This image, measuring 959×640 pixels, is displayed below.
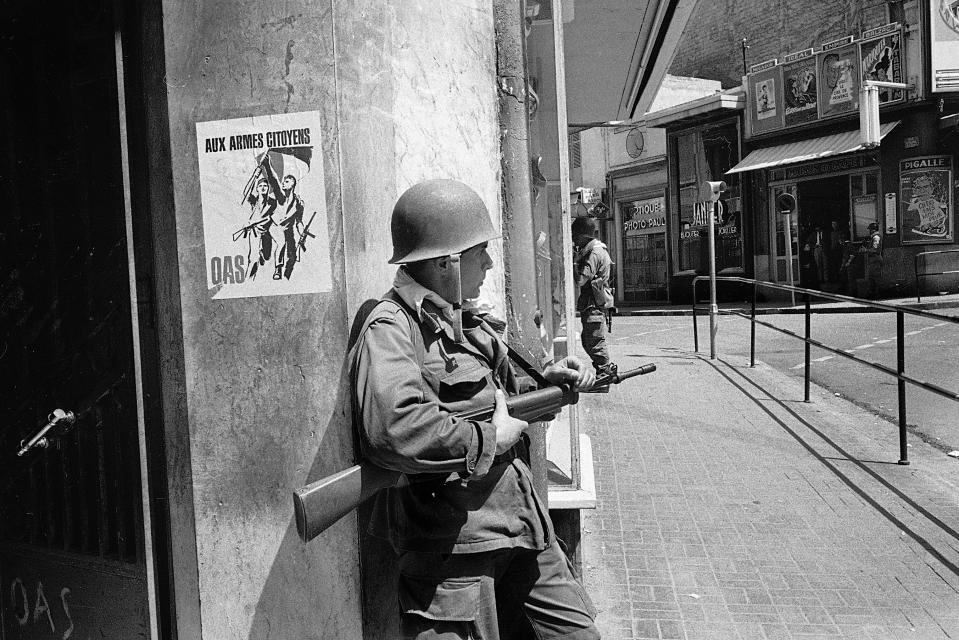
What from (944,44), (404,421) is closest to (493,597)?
(404,421)

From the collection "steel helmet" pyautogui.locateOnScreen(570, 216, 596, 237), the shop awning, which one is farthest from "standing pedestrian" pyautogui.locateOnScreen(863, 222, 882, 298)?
"steel helmet" pyautogui.locateOnScreen(570, 216, 596, 237)

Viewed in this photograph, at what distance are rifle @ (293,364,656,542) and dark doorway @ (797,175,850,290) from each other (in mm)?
22568

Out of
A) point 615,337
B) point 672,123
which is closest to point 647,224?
point 672,123

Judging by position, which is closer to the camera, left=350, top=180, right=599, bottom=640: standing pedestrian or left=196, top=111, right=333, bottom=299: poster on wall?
left=350, top=180, right=599, bottom=640: standing pedestrian

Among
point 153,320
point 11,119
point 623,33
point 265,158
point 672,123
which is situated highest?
point 672,123

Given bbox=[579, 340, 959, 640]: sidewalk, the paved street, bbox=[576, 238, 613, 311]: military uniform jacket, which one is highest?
bbox=[576, 238, 613, 311]: military uniform jacket

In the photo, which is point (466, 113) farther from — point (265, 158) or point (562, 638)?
point (562, 638)

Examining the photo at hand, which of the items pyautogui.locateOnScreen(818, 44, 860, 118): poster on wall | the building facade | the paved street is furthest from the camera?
pyautogui.locateOnScreen(818, 44, 860, 118): poster on wall

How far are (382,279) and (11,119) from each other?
204 centimetres

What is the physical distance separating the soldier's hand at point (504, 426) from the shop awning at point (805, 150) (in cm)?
2141

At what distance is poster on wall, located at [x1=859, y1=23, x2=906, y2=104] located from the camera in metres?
20.5

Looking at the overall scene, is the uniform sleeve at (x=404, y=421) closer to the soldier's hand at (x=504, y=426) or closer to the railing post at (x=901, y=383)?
the soldier's hand at (x=504, y=426)

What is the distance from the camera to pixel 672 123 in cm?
2733

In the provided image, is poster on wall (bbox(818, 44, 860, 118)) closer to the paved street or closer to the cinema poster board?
the cinema poster board
